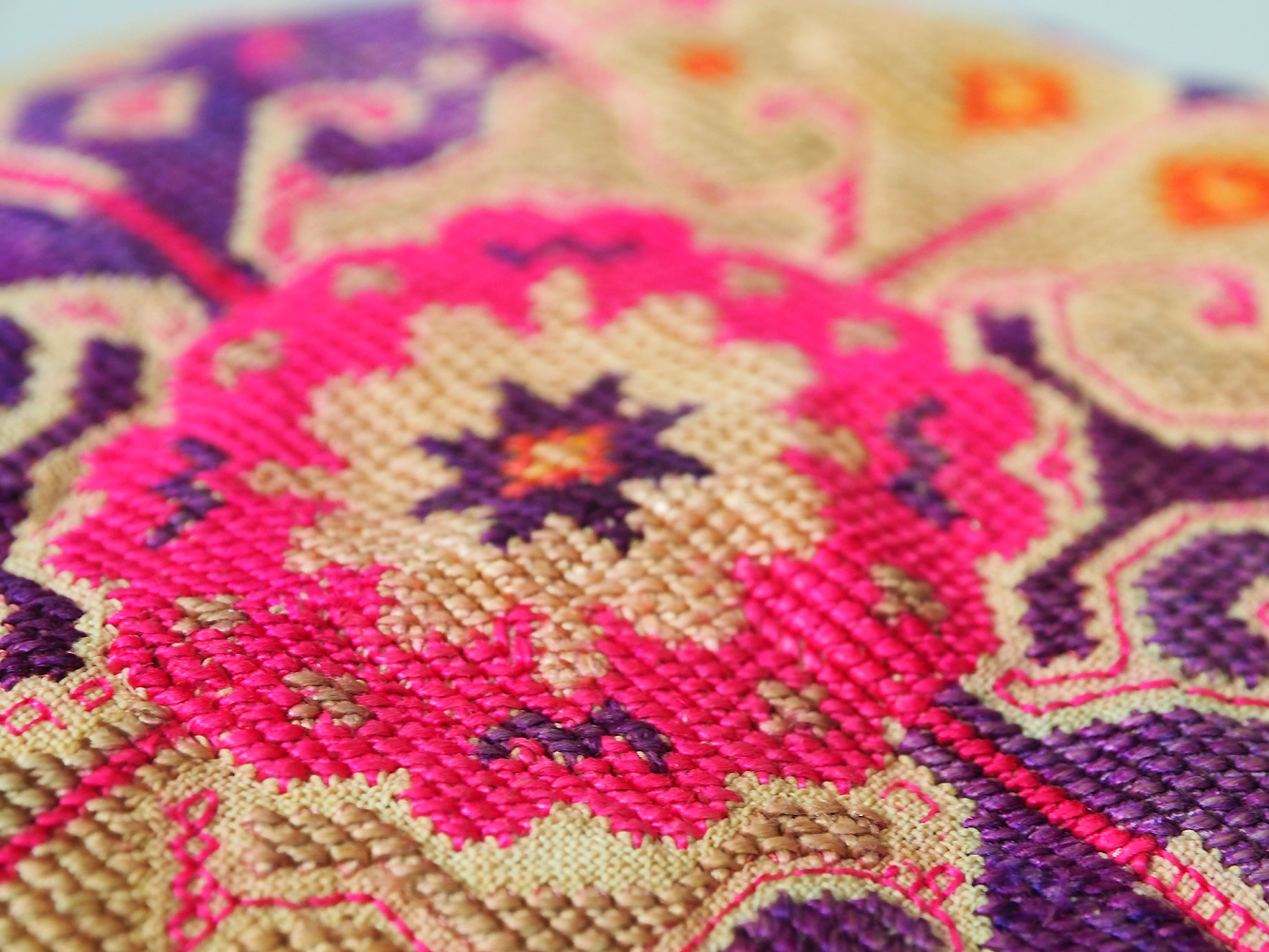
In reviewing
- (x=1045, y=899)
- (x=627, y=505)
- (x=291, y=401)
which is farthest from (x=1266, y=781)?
(x=291, y=401)

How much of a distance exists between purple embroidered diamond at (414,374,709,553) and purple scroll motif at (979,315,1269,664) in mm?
118

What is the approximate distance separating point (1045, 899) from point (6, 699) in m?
0.27

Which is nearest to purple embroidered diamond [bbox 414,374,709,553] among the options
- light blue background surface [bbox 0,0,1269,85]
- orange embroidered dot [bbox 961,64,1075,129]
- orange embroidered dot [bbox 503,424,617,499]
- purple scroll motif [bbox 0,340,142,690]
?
orange embroidered dot [bbox 503,424,617,499]

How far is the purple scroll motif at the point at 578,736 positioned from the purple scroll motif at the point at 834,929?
0.16 ft

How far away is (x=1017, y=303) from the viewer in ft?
1.61

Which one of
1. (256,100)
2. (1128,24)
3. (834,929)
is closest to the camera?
(834,929)

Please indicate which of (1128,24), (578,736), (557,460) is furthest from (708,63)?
(1128,24)

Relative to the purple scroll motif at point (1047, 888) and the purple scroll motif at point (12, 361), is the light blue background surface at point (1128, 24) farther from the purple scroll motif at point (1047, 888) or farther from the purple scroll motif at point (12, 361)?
the purple scroll motif at point (1047, 888)

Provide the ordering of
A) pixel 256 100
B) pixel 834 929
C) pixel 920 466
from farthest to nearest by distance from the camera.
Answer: pixel 256 100, pixel 920 466, pixel 834 929

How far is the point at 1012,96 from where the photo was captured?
574 mm

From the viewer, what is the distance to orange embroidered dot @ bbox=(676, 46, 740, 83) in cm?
55

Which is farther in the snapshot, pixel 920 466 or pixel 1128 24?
pixel 1128 24

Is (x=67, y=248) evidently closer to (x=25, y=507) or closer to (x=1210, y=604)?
(x=25, y=507)

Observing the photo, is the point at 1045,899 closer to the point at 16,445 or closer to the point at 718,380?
the point at 718,380
